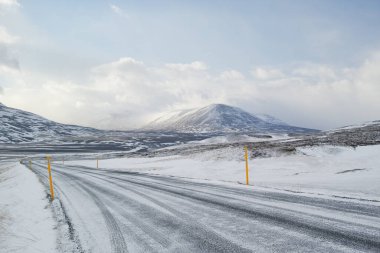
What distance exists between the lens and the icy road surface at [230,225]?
4.14m

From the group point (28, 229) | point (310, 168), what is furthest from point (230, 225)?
point (310, 168)

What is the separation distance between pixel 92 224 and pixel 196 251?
3.26m

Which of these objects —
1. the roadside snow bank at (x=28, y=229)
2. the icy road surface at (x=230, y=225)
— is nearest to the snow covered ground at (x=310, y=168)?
the icy road surface at (x=230, y=225)

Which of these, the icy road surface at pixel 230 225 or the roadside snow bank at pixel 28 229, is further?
the roadside snow bank at pixel 28 229

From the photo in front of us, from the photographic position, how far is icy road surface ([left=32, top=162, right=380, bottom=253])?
414 centimetres

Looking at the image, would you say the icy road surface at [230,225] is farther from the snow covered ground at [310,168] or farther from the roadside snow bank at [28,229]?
the snow covered ground at [310,168]

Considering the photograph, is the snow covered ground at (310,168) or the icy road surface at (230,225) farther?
the snow covered ground at (310,168)

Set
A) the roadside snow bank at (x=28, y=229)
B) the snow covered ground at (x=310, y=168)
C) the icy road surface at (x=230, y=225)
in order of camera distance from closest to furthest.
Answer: the icy road surface at (x=230, y=225)
the roadside snow bank at (x=28, y=229)
the snow covered ground at (x=310, y=168)

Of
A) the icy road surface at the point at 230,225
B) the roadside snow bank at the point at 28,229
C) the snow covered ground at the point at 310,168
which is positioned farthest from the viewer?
the snow covered ground at the point at 310,168

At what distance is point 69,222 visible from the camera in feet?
21.2

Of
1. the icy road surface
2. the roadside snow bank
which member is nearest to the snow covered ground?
the icy road surface

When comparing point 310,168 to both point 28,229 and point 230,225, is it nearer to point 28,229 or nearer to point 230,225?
point 230,225

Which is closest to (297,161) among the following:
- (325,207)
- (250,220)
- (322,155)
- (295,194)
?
(322,155)

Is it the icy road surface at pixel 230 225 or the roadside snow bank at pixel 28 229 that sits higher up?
the icy road surface at pixel 230 225
